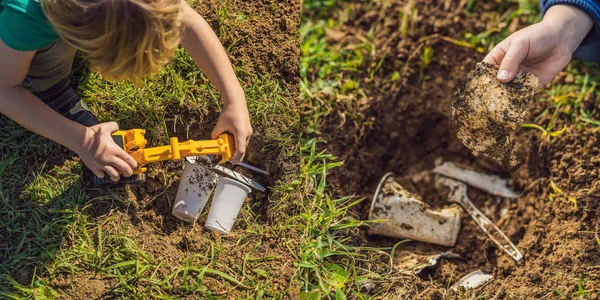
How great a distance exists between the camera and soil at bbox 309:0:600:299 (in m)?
2.22

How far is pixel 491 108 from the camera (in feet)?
6.52

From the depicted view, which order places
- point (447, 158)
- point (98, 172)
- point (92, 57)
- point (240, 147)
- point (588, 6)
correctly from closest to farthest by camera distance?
point (92, 57) < point (98, 172) < point (240, 147) < point (588, 6) < point (447, 158)

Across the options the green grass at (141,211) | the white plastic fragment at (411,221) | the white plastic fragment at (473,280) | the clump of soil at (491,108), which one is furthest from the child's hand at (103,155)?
the white plastic fragment at (473,280)

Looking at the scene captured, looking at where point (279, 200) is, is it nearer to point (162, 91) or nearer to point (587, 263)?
point (162, 91)

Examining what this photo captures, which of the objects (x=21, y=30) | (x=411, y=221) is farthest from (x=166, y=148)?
(x=411, y=221)

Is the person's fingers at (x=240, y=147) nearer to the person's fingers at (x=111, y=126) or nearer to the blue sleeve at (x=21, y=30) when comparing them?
the person's fingers at (x=111, y=126)

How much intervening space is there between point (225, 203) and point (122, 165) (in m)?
0.43

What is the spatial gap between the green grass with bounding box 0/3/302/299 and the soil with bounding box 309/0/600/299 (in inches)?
11.3

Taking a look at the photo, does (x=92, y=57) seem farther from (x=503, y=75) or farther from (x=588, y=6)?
(x=588, y=6)

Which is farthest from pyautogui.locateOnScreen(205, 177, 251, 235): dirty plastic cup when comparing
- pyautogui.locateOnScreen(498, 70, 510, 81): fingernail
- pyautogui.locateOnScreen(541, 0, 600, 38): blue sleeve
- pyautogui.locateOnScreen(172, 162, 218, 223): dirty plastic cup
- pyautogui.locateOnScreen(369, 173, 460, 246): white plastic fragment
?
pyautogui.locateOnScreen(541, 0, 600, 38): blue sleeve

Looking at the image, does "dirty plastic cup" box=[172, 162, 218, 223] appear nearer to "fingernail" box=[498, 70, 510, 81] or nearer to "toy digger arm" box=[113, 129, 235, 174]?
"toy digger arm" box=[113, 129, 235, 174]

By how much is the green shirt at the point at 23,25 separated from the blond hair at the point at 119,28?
86 mm

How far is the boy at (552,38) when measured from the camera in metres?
2.15

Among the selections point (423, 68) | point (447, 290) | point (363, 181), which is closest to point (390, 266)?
point (447, 290)
